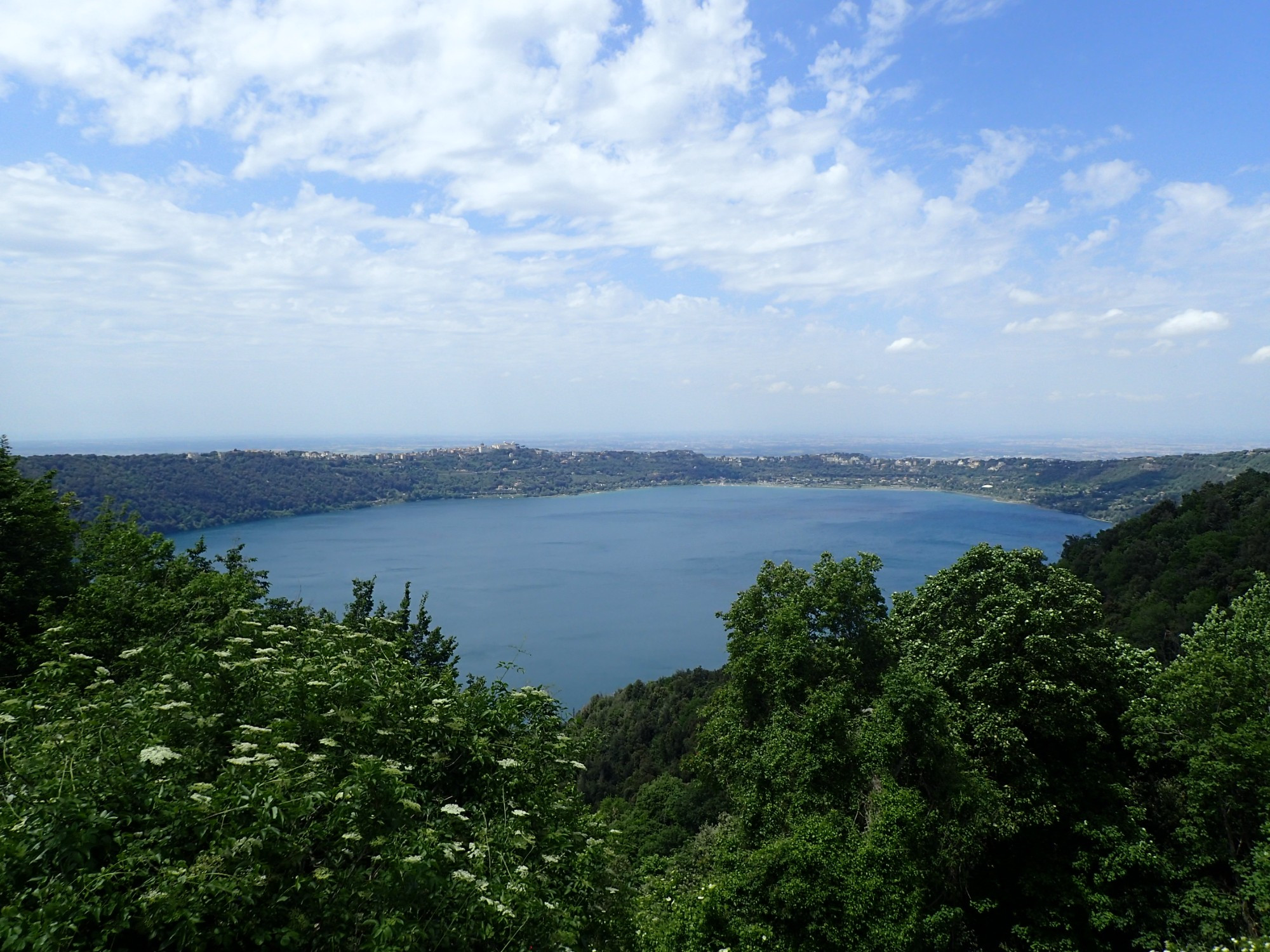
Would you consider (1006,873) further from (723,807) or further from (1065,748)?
(723,807)

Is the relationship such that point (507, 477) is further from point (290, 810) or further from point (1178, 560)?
point (290, 810)

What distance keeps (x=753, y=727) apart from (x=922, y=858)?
3.47 meters

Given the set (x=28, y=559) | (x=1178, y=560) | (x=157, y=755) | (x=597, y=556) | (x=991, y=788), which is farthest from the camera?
(x=597, y=556)

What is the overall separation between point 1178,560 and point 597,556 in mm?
57880

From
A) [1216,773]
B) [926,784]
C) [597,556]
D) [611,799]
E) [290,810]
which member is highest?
[290,810]

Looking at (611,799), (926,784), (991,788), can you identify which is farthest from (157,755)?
(991,788)

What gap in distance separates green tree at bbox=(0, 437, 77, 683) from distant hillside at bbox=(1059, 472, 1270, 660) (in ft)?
108

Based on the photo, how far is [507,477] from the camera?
521 feet

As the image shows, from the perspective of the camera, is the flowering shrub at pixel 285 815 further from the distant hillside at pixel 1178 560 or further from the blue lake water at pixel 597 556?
the distant hillside at pixel 1178 560

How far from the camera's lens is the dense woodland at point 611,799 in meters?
3.21

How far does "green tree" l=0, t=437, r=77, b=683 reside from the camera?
850 centimetres

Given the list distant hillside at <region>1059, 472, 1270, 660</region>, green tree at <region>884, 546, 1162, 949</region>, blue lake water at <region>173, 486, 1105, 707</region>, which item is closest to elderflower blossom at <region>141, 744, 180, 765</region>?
green tree at <region>884, 546, 1162, 949</region>

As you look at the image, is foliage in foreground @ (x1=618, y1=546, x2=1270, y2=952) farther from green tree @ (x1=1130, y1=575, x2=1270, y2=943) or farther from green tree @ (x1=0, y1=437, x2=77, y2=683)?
green tree @ (x1=0, y1=437, x2=77, y2=683)

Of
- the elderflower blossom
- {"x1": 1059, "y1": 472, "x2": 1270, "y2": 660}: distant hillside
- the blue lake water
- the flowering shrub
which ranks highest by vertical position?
the elderflower blossom
